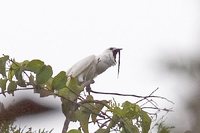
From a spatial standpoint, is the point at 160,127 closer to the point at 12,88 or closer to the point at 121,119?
the point at 121,119

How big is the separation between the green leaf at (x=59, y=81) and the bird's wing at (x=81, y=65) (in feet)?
5.21

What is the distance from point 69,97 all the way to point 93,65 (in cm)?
186

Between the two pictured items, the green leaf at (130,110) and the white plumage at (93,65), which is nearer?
the green leaf at (130,110)

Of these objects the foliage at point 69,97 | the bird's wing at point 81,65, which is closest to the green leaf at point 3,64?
the foliage at point 69,97

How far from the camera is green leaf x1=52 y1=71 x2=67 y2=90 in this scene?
1.66 metres

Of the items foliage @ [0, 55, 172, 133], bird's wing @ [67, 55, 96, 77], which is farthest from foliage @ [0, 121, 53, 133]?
bird's wing @ [67, 55, 96, 77]

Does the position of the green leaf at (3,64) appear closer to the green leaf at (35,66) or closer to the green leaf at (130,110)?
the green leaf at (35,66)

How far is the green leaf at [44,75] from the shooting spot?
163 centimetres

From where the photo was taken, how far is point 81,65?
3492 mm

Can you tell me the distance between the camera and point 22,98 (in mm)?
1579

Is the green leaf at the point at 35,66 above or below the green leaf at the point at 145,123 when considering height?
above

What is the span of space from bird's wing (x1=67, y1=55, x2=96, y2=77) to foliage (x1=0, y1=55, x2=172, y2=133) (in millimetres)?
1570

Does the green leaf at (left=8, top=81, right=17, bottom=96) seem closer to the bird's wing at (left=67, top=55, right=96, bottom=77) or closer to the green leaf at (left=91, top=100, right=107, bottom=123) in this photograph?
the green leaf at (left=91, top=100, right=107, bottom=123)

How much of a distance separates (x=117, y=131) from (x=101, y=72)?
1.84 m
